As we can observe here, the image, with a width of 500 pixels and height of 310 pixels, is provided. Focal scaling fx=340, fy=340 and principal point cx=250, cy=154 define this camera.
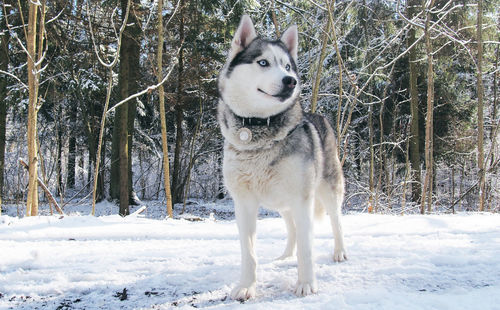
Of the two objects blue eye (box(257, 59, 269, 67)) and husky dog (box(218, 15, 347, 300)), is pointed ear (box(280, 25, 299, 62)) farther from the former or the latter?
blue eye (box(257, 59, 269, 67))

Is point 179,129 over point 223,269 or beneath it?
over

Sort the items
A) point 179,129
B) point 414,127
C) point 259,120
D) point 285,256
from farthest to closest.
Answer: point 179,129
point 414,127
point 285,256
point 259,120

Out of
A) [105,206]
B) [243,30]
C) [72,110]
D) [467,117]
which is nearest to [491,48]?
[467,117]

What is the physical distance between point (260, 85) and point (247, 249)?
3.68 ft

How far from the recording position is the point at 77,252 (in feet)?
9.99

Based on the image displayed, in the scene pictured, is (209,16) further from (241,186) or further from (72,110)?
(241,186)

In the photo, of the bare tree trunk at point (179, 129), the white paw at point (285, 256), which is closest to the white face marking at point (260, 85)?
the white paw at point (285, 256)

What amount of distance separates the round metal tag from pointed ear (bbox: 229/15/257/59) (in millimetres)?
636

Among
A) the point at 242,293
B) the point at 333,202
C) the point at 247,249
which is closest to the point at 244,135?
the point at 247,249

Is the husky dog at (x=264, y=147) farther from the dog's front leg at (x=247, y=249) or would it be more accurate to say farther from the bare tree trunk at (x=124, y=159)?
the bare tree trunk at (x=124, y=159)

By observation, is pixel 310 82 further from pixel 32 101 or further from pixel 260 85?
pixel 260 85

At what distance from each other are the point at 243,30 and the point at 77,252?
2.41 meters

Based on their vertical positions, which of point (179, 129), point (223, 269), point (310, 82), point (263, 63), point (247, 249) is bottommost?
point (223, 269)

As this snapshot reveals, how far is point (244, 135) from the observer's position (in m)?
2.38
